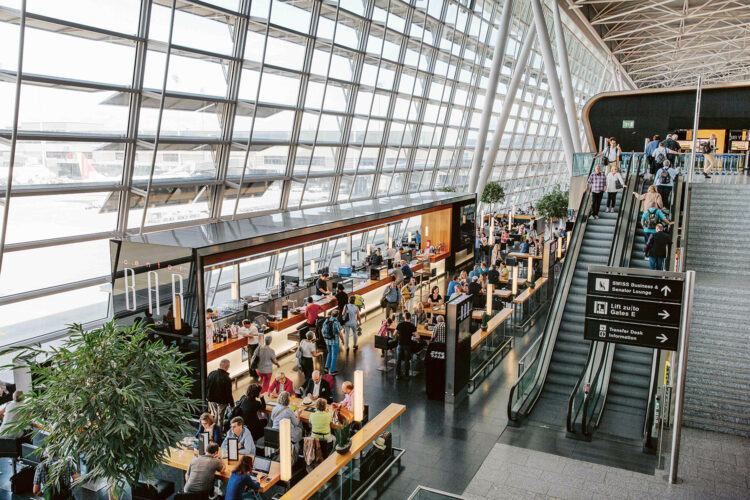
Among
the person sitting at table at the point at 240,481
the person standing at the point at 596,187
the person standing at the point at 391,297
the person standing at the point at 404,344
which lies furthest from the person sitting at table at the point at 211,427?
the person standing at the point at 596,187

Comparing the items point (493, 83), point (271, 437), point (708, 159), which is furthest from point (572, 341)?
point (493, 83)

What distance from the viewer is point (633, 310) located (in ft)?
23.9

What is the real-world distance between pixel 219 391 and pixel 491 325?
247 inches

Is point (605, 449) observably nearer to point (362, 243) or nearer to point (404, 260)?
point (404, 260)

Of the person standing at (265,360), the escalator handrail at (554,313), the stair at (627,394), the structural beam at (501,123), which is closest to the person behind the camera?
the stair at (627,394)

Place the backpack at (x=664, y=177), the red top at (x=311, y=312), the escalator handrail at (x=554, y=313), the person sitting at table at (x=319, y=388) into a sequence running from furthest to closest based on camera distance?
the backpack at (x=664, y=177)
the red top at (x=311, y=312)
the escalator handrail at (x=554, y=313)
the person sitting at table at (x=319, y=388)

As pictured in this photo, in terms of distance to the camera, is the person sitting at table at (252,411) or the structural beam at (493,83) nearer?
the person sitting at table at (252,411)

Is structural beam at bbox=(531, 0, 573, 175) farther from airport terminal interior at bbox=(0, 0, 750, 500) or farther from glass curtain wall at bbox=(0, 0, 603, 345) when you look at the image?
airport terminal interior at bbox=(0, 0, 750, 500)

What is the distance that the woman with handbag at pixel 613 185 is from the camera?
13.8 metres

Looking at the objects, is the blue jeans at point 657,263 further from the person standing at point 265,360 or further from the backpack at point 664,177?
the person standing at point 265,360

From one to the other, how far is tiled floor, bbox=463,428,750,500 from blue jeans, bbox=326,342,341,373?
4.24 metres

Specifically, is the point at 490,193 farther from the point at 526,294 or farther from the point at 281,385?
the point at 281,385

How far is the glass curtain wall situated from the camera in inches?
376

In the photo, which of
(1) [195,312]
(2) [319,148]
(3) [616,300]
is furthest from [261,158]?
(3) [616,300]
